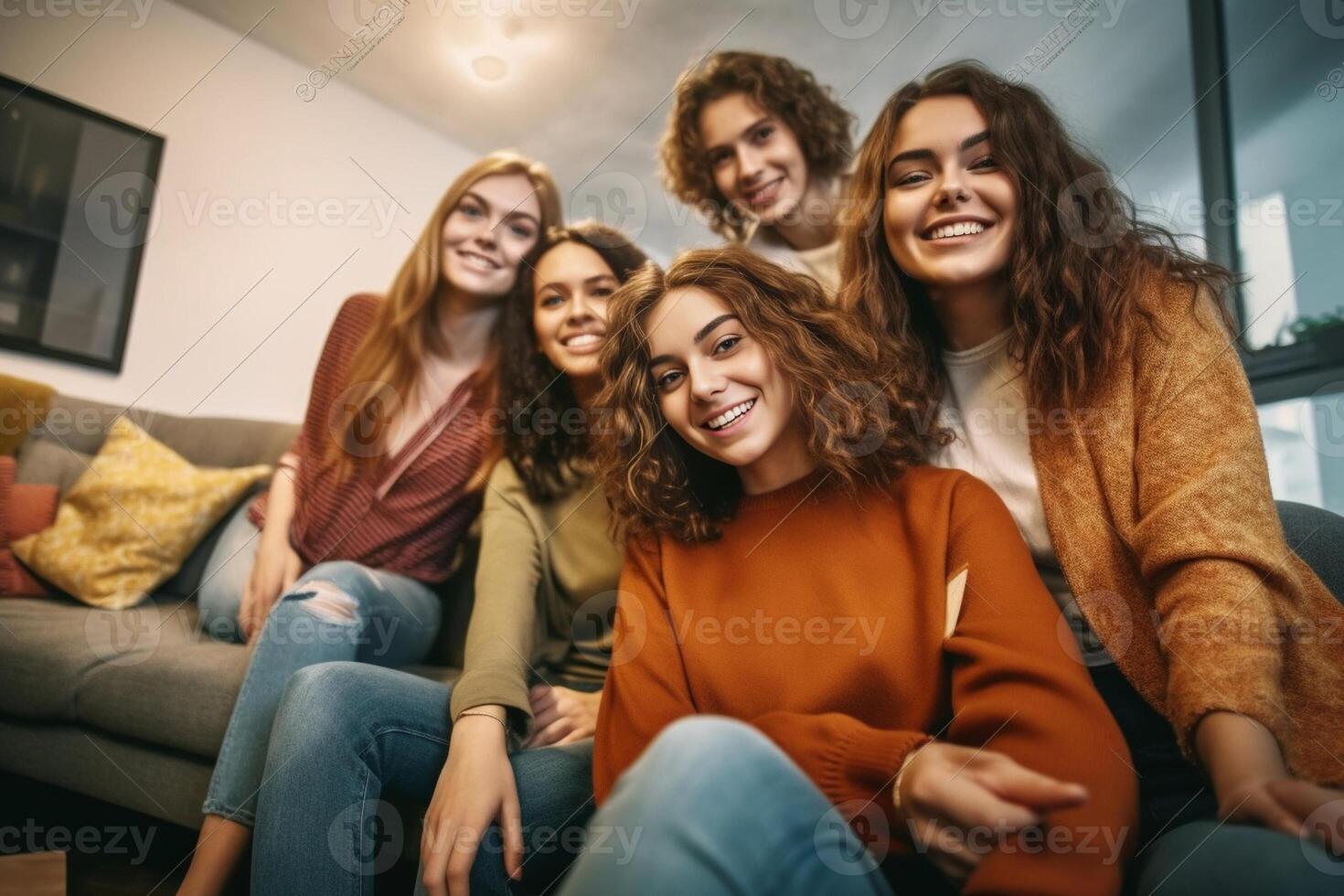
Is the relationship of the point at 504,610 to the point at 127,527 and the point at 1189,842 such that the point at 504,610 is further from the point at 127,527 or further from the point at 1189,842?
the point at 127,527

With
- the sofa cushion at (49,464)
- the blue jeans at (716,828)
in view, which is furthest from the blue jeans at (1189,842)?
the sofa cushion at (49,464)

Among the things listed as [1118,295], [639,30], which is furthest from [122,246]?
[1118,295]

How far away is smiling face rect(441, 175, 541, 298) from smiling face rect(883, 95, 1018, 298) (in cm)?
88

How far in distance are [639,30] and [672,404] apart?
84.6 inches

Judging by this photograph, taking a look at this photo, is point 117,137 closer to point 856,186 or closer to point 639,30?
point 639,30

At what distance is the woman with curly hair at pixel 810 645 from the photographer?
1.64 feet

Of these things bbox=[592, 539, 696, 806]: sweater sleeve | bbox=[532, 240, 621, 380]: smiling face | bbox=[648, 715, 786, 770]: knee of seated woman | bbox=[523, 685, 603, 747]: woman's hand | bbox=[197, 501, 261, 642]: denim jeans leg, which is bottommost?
bbox=[197, 501, 261, 642]: denim jeans leg

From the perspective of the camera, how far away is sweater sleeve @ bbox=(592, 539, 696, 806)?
0.80m

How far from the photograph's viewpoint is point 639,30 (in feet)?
8.39

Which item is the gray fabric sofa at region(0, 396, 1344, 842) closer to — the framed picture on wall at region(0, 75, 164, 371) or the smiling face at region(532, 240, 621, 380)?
the smiling face at region(532, 240, 621, 380)

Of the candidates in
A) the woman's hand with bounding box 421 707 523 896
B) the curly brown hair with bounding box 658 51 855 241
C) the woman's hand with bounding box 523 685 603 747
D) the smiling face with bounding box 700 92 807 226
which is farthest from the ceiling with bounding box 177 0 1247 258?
the woman's hand with bounding box 421 707 523 896

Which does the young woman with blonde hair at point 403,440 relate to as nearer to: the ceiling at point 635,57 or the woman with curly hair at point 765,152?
the ceiling at point 635,57

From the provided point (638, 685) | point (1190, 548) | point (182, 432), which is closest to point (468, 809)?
point (638, 685)

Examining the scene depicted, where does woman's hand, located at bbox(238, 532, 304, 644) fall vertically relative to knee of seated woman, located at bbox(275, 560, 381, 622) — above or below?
below
